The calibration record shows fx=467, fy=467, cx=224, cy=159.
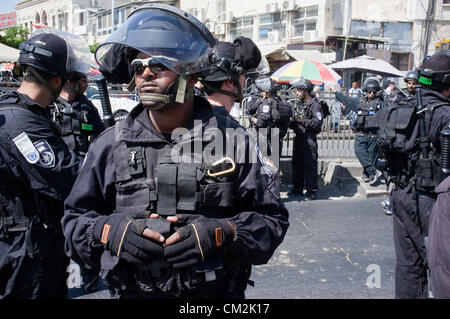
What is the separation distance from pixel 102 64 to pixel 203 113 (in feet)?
1.78

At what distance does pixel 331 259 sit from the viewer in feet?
17.3

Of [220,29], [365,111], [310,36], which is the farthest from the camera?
[220,29]

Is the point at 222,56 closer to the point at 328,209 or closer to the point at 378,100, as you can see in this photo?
the point at 328,209

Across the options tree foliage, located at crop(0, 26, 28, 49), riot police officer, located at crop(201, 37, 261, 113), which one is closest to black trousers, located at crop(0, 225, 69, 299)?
riot police officer, located at crop(201, 37, 261, 113)

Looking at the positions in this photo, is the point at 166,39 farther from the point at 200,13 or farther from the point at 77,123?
the point at 200,13

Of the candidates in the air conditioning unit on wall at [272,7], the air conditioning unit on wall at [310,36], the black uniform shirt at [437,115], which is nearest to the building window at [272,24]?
the air conditioning unit on wall at [272,7]

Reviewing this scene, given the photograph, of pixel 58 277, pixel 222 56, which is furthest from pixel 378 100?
pixel 58 277

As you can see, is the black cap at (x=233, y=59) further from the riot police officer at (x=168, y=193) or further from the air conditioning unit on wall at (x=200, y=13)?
the air conditioning unit on wall at (x=200, y=13)

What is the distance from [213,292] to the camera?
6.68ft

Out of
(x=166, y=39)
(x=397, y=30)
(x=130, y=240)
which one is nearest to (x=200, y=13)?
(x=397, y=30)

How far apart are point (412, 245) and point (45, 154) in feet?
9.62

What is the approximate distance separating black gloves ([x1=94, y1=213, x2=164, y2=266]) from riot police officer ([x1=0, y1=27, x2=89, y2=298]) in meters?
Answer: 0.94

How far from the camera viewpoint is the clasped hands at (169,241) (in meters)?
1.81

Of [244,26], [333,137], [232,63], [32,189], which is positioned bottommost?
[333,137]
